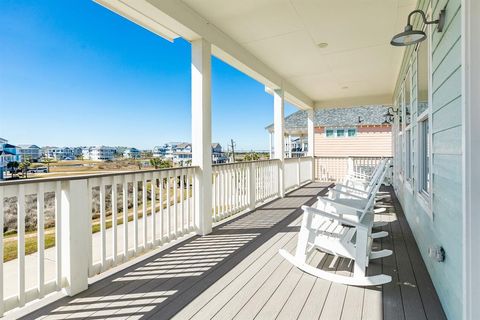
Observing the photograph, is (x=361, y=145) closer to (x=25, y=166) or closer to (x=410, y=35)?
(x=410, y=35)

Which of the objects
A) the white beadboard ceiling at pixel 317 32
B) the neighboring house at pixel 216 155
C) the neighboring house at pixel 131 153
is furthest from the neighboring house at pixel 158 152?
the white beadboard ceiling at pixel 317 32

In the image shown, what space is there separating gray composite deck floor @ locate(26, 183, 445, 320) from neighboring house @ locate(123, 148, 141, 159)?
113cm

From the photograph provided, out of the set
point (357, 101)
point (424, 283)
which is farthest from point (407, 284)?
point (357, 101)

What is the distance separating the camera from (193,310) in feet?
6.41

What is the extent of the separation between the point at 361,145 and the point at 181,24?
44.1 ft

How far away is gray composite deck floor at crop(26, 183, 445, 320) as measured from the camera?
192 centimetres

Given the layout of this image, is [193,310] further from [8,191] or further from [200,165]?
[200,165]

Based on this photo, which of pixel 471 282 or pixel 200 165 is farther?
pixel 200 165

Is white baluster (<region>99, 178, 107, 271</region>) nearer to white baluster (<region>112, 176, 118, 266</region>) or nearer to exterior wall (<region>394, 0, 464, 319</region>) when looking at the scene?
white baluster (<region>112, 176, 118, 266</region>)

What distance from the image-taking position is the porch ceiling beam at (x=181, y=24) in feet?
9.83

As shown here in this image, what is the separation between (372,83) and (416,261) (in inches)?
227

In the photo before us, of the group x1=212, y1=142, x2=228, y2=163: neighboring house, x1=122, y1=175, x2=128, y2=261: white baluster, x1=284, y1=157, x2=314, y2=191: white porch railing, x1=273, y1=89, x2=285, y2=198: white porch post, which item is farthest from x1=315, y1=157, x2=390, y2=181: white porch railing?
x1=122, y1=175, x2=128, y2=261: white baluster

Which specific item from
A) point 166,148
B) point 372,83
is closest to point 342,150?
point 372,83

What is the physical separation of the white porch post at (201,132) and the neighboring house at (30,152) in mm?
1742
